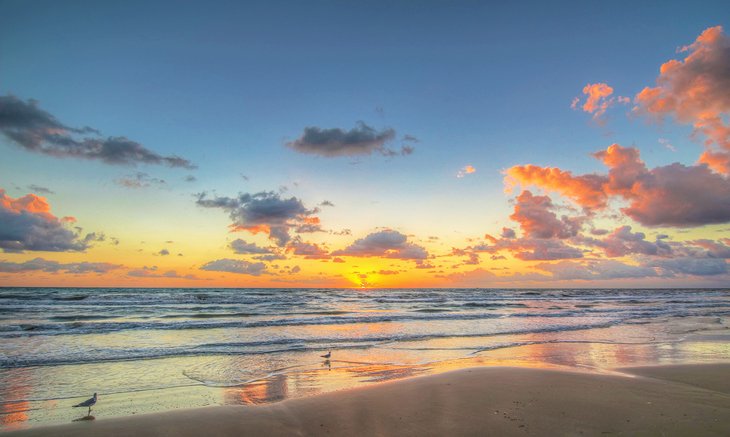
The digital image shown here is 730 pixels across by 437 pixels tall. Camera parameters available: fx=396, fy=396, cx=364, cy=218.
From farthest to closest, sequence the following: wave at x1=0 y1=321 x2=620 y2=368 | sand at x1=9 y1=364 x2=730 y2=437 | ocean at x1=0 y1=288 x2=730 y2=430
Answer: wave at x1=0 y1=321 x2=620 y2=368
ocean at x1=0 y1=288 x2=730 y2=430
sand at x1=9 y1=364 x2=730 y2=437

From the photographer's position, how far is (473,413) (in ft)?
25.6

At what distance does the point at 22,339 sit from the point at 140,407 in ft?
52.2

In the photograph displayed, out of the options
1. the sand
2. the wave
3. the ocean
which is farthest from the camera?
the wave

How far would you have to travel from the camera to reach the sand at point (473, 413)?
6945 mm

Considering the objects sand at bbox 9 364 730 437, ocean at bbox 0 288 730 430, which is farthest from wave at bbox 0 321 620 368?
sand at bbox 9 364 730 437

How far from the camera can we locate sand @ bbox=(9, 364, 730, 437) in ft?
22.8

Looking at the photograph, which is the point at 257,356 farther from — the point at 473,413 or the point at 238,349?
the point at 473,413

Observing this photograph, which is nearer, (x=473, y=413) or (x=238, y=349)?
(x=473, y=413)

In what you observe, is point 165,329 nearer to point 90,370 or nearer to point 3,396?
point 90,370

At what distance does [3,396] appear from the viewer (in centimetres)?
971

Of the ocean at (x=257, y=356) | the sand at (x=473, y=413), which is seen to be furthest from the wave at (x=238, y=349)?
the sand at (x=473, y=413)

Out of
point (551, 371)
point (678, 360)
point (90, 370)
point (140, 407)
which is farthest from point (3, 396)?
point (678, 360)

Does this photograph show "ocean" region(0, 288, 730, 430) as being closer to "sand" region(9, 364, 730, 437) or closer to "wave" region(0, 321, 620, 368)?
"wave" region(0, 321, 620, 368)

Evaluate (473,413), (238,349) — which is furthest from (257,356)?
(473,413)
